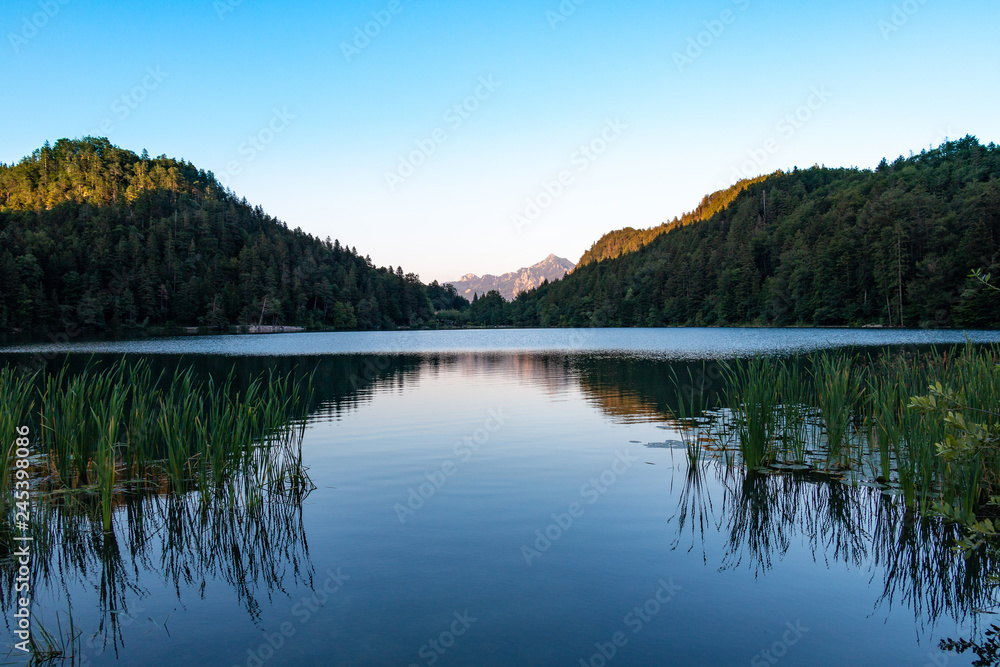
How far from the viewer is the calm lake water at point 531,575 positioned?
5137 mm

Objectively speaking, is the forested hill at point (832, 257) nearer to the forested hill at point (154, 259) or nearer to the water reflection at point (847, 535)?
the water reflection at point (847, 535)

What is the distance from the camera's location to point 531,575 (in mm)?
6559

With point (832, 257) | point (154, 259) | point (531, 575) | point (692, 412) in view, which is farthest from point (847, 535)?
point (154, 259)

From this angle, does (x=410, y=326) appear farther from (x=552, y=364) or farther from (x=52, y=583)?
(x=52, y=583)

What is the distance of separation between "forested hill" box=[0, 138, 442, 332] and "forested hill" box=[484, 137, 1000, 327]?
70.7m

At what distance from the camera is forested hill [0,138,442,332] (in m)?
111

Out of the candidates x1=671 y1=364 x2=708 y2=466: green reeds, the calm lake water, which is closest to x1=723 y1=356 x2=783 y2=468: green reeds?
the calm lake water

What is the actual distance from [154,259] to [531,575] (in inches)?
6090

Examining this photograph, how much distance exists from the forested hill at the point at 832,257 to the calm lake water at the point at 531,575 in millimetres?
42580

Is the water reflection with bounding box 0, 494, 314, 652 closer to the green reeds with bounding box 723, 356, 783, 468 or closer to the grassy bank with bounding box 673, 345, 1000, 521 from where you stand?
the grassy bank with bounding box 673, 345, 1000, 521

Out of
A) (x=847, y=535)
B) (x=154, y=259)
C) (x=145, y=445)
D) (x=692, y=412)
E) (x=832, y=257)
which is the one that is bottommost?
(x=847, y=535)

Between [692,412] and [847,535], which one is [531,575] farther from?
[692,412]

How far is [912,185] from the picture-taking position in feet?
340

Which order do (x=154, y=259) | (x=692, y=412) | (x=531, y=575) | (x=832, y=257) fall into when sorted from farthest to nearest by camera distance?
1. (x=154, y=259)
2. (x=832, y=257)
3. (x=692, y=412)
4. (x=531, y=575)
